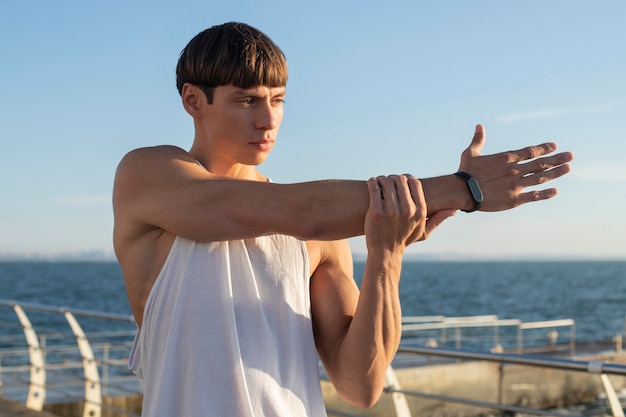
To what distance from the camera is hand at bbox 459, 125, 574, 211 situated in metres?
1.36

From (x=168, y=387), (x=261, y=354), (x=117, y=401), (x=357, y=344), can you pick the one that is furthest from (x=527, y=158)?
(x=117, y=401)

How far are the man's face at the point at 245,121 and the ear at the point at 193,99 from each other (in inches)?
1.0

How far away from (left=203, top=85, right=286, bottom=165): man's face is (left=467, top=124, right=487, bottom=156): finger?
0.36m

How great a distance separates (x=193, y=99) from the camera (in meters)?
1.46

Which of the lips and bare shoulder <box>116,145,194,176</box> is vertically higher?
the lips

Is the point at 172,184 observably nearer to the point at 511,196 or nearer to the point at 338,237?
the point at 338,237

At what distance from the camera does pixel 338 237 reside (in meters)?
1.34

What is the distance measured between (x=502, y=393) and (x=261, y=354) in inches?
484

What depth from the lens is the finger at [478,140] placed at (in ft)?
4.67

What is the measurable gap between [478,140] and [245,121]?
436 millimetres

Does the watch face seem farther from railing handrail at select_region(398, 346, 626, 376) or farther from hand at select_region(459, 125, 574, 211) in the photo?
railing handrail at select_region(398, 346, 626, 376)

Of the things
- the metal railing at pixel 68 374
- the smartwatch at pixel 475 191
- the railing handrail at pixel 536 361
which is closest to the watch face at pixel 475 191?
the smartwatch at pixel 475 191

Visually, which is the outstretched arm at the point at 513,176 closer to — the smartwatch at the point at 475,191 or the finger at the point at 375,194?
the smartwatch at the point at 475,191

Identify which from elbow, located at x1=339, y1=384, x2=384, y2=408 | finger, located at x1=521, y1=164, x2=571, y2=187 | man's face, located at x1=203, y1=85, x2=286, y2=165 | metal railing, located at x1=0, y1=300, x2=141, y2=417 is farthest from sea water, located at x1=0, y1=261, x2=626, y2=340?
man's face, located at x1=203, y1=85, x2=286, y2=165
